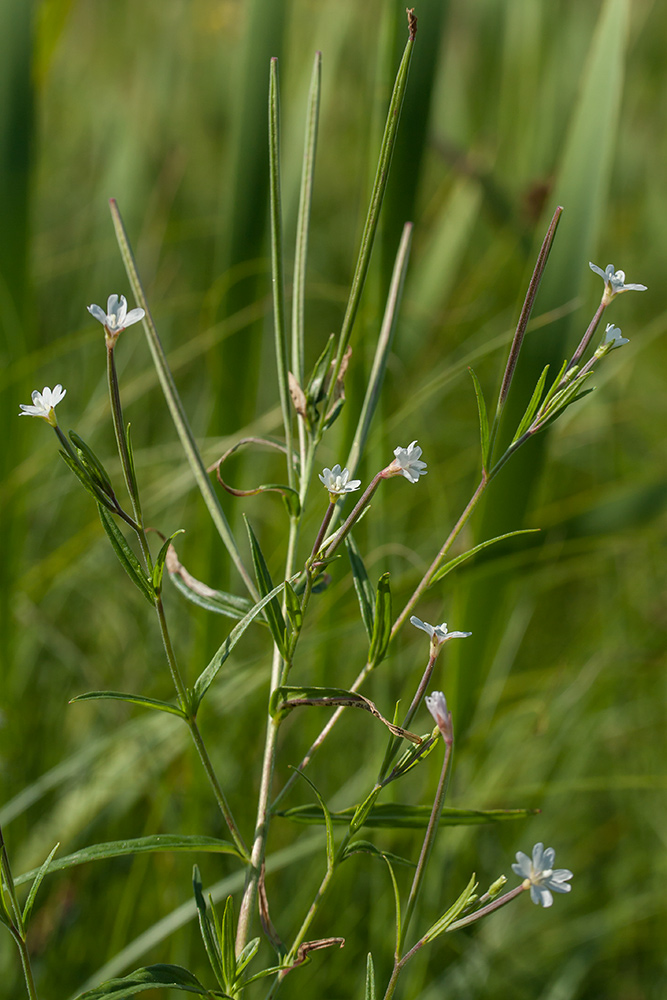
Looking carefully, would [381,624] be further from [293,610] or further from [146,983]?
[146,983]

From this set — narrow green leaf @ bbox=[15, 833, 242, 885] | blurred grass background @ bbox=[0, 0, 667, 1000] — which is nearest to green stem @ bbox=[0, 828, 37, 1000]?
narrow green leaf @ bbox=[15, 833, 242, 885]

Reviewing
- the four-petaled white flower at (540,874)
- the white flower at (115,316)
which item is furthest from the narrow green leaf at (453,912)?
the white flower at (115,316)

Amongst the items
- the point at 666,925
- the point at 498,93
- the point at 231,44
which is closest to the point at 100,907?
the point at 666,925

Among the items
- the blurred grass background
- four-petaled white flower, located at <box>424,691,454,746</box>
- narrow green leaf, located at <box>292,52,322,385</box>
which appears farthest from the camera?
the blurred grass background

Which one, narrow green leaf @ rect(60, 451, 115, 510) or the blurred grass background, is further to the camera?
the blurred grass background

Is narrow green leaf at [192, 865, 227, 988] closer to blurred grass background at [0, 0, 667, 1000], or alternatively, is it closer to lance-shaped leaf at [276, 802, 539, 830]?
lance-shaped leaf at [276, 802, 539, 830]

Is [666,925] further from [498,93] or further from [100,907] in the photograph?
[498,93]
